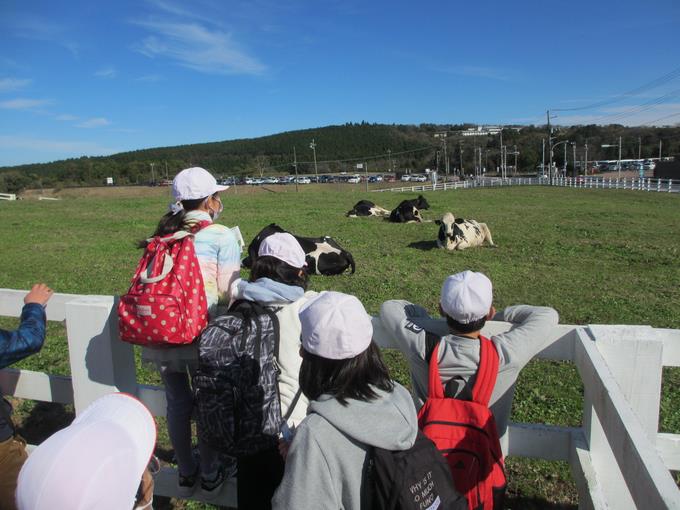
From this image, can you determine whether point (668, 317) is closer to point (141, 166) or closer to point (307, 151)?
point (141, 166)

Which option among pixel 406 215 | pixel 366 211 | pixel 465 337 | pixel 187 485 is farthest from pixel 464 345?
pixel 366 211

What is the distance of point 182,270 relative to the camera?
2740 mm

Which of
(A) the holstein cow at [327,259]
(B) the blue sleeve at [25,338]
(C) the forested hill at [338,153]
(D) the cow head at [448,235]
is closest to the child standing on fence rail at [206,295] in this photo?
(B) the blue sleeve at [25,338]

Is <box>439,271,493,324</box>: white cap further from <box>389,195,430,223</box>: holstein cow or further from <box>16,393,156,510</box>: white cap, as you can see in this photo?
<box>389,195,430,223</box>: holstein cow

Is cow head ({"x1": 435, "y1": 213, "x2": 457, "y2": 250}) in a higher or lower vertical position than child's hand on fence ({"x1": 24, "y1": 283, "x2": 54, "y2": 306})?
lower

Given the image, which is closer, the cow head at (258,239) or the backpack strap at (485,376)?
the backpack strap at (485,376)

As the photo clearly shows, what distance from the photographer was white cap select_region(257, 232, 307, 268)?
2.75m

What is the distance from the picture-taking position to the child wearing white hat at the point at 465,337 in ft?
8.27

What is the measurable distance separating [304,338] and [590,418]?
1590 mm

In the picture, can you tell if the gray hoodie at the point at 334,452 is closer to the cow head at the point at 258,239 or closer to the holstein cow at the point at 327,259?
the cow head at the point at 258,239

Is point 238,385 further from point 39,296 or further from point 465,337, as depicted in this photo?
point 39,296

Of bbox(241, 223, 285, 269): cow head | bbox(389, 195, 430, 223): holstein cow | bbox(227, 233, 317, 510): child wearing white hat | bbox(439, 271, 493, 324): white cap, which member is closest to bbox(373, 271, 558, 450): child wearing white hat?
bbox(439, 271, 493, 324): white cap

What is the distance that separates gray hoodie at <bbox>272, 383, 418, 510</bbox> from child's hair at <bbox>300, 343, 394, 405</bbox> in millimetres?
74

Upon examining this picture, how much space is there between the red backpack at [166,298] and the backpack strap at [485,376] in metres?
1.40
